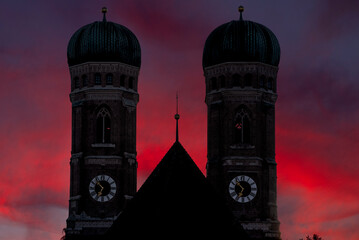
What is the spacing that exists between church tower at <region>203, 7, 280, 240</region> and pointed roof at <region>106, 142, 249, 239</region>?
3689cm

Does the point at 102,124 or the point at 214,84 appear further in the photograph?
the point at 102,124

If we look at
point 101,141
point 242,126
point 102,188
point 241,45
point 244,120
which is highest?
point 241,45

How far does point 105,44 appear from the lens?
107812 millimetres

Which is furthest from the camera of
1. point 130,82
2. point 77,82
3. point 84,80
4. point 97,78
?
point 77,82

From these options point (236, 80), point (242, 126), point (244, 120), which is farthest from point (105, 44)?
point (242, 126)

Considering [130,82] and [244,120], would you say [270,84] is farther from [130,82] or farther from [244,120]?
[130,82]

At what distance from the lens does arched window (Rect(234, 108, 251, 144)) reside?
350 feet

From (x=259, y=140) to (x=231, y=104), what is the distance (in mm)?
3537

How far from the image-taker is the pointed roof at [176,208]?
65.0 meters

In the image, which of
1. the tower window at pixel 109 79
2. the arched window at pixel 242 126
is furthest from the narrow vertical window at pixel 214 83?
the tower window at pixel 109 79

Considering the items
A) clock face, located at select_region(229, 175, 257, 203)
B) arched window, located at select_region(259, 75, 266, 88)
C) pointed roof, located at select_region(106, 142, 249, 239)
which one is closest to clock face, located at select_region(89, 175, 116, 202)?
clock face, located at select_region(229, 175, 257, 203)

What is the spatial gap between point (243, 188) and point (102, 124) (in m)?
12.2

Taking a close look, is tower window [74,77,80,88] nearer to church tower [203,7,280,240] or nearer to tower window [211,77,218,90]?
church tower [203,7,280,240]

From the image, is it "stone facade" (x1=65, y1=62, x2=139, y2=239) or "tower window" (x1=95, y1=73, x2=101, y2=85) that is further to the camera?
"tower window" (x1=95, y1=73, x2=101, y2=85)
